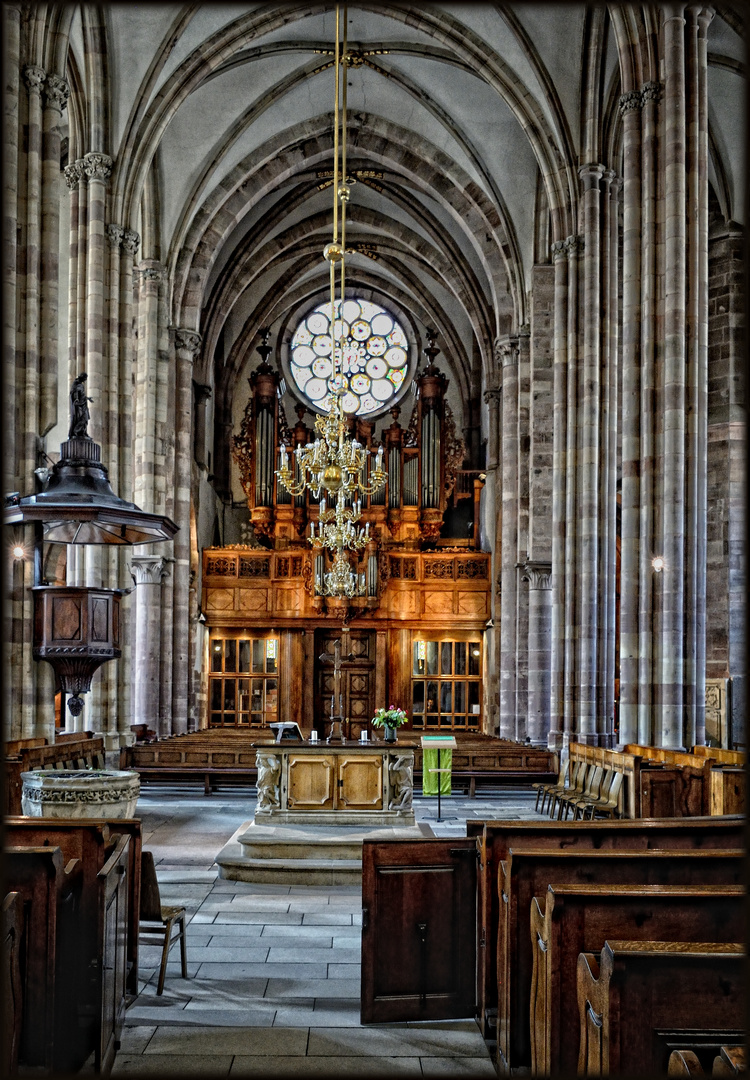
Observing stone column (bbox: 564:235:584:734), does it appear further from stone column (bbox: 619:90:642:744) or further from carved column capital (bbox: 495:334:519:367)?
carved column capital (bbox: 495:334:519:367)

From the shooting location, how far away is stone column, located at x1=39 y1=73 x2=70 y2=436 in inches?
476

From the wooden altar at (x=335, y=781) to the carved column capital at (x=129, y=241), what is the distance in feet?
31.5

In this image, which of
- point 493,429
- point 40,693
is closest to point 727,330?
point 493,429

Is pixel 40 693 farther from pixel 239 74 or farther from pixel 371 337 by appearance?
pixel 371 337

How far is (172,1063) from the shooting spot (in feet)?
15.2

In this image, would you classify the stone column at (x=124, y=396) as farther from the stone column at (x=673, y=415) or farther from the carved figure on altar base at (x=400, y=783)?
the stone column at (x=673, y=415)

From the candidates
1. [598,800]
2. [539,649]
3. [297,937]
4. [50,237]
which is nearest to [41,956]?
[297,937]

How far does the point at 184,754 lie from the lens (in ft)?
57.1

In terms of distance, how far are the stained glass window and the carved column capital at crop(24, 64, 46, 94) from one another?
19570 millimetres

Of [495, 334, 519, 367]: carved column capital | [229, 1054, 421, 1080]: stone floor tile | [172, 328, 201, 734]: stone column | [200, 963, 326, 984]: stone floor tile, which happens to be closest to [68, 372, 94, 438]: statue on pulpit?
[200, 963, 326, 984]: stone floor tile

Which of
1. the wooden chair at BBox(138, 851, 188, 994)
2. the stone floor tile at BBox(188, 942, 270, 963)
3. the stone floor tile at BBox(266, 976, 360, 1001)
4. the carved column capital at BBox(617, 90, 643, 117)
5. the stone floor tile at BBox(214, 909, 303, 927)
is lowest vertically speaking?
the stone floor tile at BBox(214, 909, 303, 927)

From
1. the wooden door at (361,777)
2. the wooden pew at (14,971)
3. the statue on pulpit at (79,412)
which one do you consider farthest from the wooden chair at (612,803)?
the wooden pew at (14,971)

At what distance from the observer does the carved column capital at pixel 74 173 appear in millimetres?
16797

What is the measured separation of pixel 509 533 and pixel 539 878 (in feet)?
62.7
